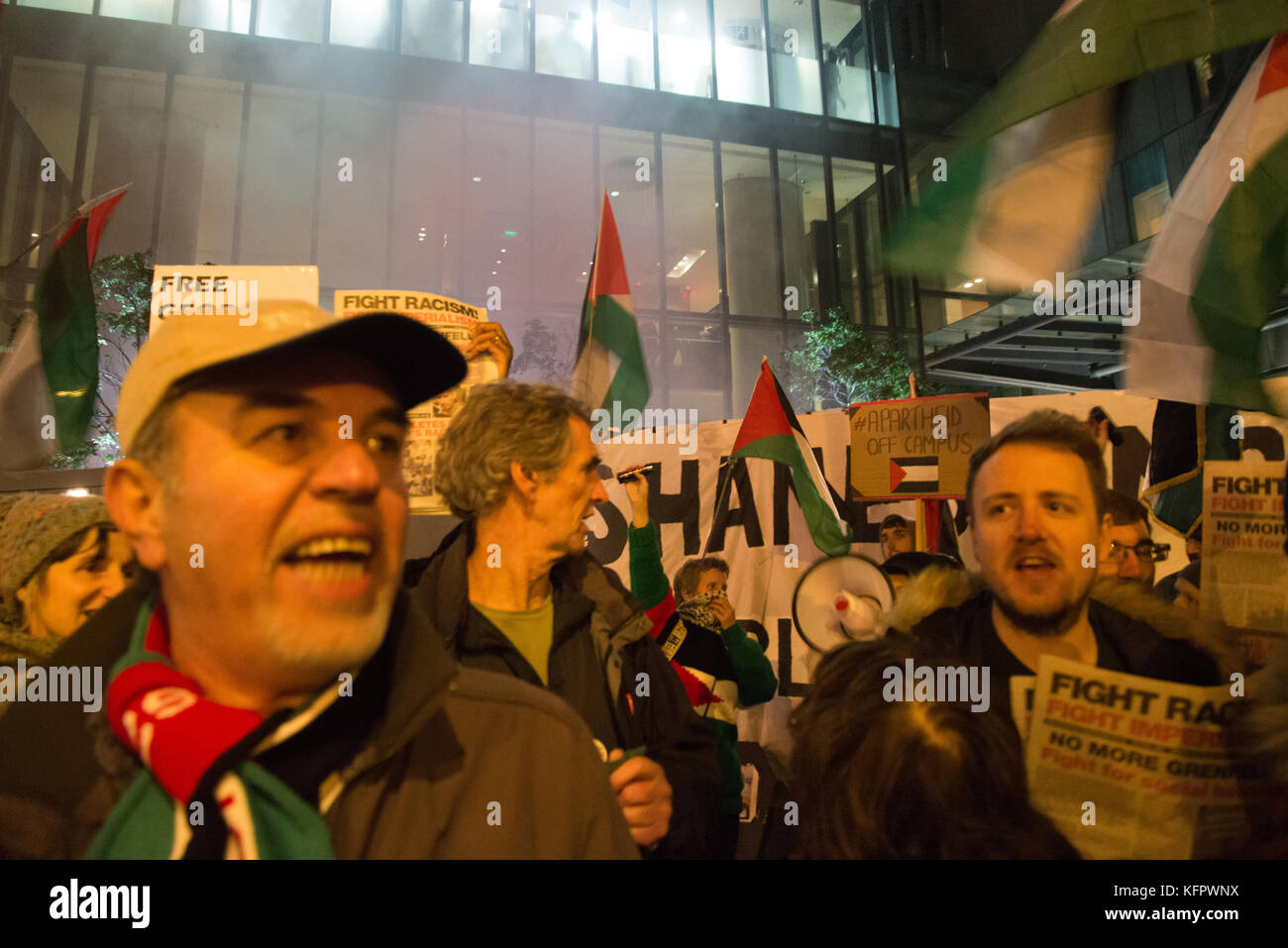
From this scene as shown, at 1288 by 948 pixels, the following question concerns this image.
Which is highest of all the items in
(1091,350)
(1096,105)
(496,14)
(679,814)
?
(496,14)

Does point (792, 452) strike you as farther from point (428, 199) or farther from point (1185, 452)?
point (428, 199)

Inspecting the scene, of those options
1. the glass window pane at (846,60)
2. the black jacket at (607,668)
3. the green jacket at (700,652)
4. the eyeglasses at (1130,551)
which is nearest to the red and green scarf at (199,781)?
the black jacket at (607,668)

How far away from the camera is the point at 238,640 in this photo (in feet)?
2.79

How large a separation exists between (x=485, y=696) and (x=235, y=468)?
479 millimetres

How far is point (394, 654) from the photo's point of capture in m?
0.96

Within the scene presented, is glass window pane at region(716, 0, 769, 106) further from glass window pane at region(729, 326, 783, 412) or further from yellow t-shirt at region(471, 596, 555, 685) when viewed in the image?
yellow t-shirt at region(471, 596, 555, 685)

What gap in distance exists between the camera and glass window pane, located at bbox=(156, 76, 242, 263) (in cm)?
1113

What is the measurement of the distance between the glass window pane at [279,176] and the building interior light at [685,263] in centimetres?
658

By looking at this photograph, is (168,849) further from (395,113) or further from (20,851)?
(395,113)

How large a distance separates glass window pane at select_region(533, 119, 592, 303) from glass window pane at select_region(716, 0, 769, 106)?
3.45 m

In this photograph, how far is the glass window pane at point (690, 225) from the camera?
13.8 metres

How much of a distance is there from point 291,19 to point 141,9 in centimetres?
232

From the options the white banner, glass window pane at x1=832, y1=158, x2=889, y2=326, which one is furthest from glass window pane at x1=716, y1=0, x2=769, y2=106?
the white banner
